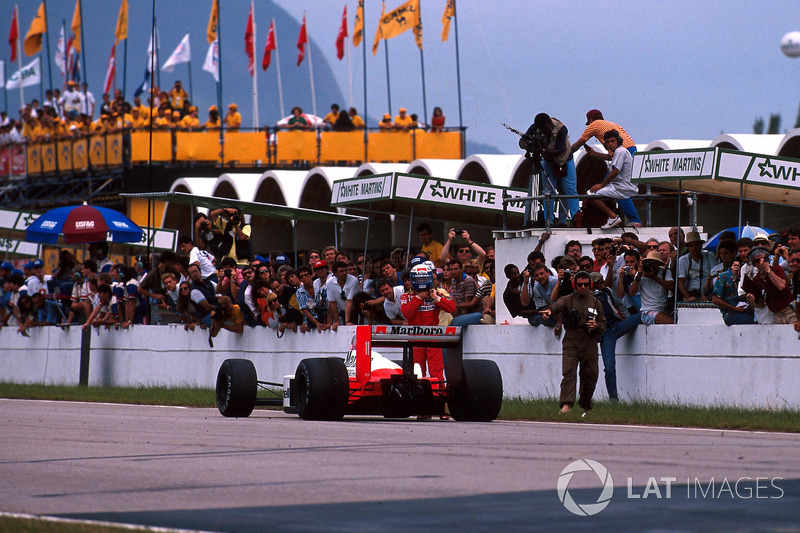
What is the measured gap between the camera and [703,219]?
2762 cm

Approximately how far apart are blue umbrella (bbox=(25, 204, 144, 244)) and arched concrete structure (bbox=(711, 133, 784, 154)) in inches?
433

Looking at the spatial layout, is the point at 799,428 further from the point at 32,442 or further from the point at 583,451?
the point at 32,442

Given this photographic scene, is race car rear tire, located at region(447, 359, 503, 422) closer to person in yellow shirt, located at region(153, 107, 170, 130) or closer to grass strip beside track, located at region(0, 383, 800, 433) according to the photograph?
grass strip beside track, located at region(0, 383, 800, 433)

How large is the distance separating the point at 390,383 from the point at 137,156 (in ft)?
92.0

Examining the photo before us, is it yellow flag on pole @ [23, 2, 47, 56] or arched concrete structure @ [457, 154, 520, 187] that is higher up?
yellow flag on pole @ [23, 2, 47, 56]

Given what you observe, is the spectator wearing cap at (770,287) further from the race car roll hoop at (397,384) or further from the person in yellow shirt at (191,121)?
the person in yellow shirt at (191,121)

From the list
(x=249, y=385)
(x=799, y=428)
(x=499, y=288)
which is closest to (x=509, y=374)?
(x=499, y=288)

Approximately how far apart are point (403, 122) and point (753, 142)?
1831cm

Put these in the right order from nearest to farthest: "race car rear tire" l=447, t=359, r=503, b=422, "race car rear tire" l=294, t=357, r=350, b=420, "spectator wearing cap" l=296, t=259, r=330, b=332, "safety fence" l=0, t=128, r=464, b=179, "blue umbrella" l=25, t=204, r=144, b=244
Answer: "race car rear tire" l=294, t=357, r=350, b=420, "race car rear tire" l=447, t=359, r=503, b=422, "spectator wearing cap" l=296, t=259, r=330, b=332, "blue umbrella" l=25, t=204, r=144, b=244, "safety fence" l=0, t=128, r=464, b=179

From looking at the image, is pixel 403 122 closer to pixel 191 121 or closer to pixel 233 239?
pixel 191 121

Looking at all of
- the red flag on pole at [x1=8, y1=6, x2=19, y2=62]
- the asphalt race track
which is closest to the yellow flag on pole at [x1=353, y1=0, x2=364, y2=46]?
the red flag on pole at [x1=8, y1=6, x2=19, y2=62]

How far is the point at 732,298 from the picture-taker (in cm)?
1608

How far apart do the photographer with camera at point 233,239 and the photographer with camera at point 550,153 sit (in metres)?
6.43

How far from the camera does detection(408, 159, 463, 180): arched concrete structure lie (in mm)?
31016
